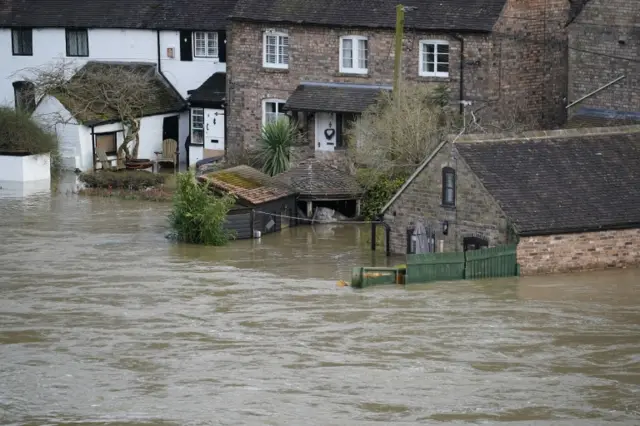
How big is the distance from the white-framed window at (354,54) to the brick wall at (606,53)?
6.87 metres

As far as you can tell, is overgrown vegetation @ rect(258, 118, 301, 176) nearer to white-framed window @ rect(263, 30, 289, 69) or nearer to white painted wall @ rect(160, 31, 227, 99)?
white-framed window @ rect(263, 30, 289, 69)

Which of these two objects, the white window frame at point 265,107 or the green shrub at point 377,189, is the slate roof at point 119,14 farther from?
the green shrub at point 377,189

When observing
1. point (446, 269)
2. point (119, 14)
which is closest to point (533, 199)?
point (446, 269)

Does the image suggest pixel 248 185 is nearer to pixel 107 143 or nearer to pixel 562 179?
pixel 562 179

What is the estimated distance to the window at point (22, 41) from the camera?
65.4 m

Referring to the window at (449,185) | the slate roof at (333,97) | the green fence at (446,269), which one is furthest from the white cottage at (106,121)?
the green fence at (446,269)

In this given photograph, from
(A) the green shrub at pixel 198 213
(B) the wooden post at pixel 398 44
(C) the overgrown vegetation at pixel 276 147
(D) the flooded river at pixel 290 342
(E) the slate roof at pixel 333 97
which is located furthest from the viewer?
(C) the overgrown vegetation at pixel 276 147

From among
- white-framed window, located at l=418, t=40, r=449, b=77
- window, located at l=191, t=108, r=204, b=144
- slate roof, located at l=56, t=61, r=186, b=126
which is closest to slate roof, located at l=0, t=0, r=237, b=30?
slate roof, located at l=56, t=61, r=186, b=126

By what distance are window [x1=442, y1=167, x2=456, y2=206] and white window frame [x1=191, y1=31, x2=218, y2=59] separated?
67.3ft

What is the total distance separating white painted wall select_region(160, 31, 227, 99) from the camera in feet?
205

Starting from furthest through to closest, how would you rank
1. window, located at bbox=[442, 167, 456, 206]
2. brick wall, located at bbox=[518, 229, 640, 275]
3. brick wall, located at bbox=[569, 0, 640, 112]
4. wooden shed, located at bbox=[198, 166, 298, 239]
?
1. brick wall, located at bbox=[569, 0, 640, 112]
2. wooden shed, located at bbox=[198, 166, 298, 239]
3. window, located at bbox=[442, 167, 456, 206]
4. brick wall, located at bbox=[518, 229, 640, 275]

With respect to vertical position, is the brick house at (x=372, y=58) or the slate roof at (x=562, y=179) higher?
the brick house at (x=372, y=58)

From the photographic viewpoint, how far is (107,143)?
6122 cm

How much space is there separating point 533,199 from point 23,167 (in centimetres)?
2183
